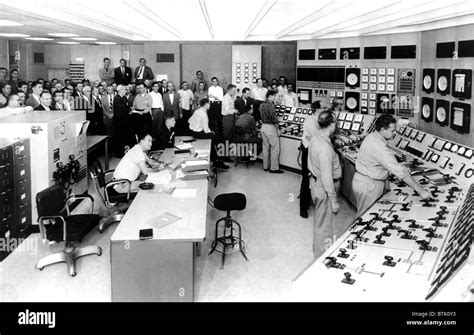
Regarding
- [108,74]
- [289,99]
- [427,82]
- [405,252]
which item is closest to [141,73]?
[108,74]

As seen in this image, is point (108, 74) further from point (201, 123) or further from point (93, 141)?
point (201, 123)

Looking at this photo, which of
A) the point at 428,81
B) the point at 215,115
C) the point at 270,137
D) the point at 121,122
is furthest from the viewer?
the point at 215,115

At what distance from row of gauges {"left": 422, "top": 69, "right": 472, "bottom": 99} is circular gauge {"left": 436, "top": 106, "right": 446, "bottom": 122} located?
0.71 ft

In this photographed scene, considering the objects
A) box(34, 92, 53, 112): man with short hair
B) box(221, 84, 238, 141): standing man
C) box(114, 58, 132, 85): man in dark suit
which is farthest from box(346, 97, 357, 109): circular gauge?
box(114, 58, 132, 85): man in dark suit

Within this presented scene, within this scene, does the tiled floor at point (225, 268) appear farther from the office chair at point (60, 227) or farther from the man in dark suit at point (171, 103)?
the man in dark suit at point (171, 103)

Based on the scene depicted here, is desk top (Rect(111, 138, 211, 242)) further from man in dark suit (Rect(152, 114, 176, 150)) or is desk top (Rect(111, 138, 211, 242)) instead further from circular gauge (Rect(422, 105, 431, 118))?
circular gauge (Rect(422, 105, 431, 118))

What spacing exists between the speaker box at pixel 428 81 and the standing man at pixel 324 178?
110 inches

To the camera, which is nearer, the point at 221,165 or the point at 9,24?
the point at 9,24

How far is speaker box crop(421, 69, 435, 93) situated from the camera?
659 centimetres

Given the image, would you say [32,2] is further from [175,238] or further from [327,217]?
[327,217]

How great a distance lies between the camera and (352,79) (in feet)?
29.6

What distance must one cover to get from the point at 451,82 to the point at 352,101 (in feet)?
10.6
